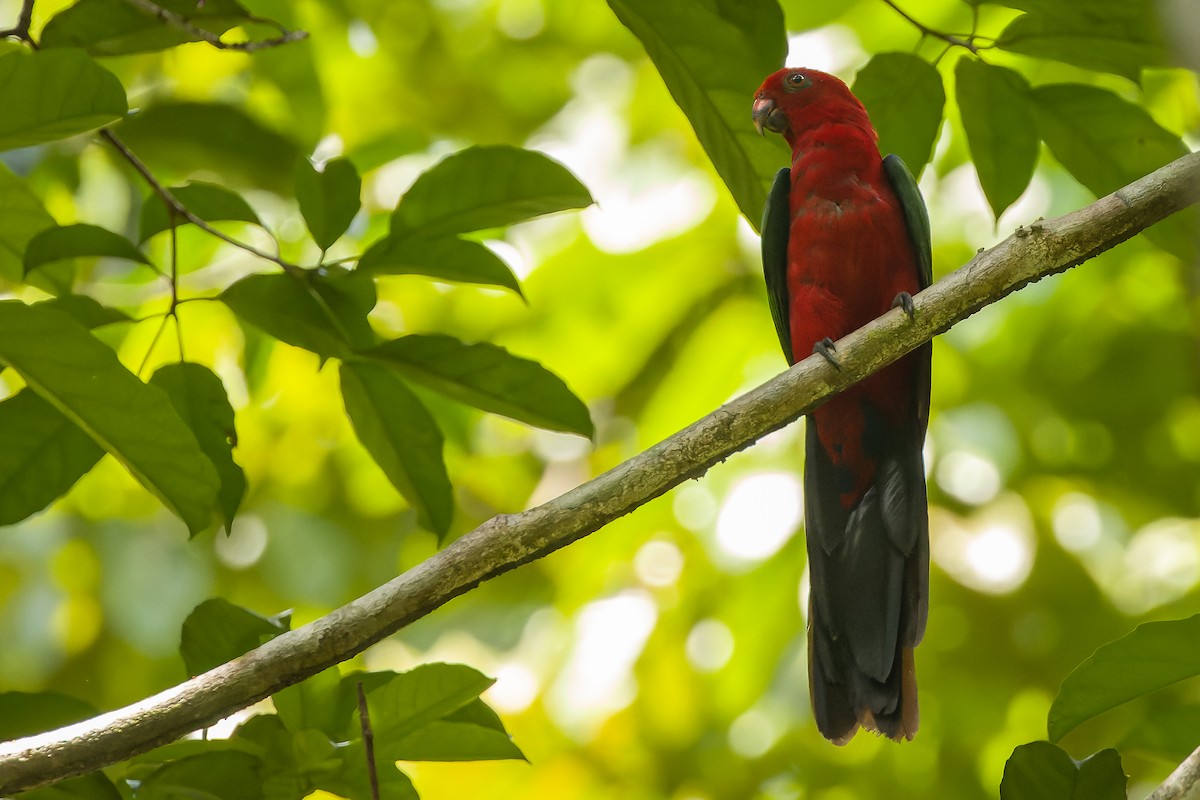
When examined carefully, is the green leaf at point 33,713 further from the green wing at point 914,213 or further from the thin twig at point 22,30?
the green wing at point 914,213

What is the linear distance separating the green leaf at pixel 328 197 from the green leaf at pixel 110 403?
2.14 ft

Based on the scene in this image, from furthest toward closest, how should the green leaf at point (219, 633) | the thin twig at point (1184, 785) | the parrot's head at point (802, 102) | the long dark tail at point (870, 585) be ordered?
the parrot's head at point (802, 102), the long dark tail at point (870, 585), the green leaf at point (219, 633), the thin twig at point (1184, 785)

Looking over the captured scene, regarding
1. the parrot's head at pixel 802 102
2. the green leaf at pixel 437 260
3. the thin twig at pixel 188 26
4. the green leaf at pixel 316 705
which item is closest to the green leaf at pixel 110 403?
the green leaf at pixel 316 705

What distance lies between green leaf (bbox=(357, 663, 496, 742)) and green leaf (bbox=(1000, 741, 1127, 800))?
1046mm

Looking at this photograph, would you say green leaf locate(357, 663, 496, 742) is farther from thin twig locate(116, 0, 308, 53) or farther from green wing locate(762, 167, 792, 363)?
green wing locate(762, 167, 792, 363)

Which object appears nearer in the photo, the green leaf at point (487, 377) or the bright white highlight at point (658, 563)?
the green leaf at point (487, 377)

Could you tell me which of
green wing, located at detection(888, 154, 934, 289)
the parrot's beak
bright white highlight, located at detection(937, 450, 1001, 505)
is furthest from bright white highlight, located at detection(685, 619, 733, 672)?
the parrot's beak

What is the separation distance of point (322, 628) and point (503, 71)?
4.17 meters

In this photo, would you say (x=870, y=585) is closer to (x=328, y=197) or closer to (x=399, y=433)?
(x=399, y=433)

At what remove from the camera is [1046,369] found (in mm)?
4688

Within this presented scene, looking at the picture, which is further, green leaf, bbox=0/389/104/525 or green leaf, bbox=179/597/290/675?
green leaf, bbox=0/389/104/525

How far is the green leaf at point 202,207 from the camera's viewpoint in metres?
2.77

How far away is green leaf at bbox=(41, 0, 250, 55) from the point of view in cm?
266

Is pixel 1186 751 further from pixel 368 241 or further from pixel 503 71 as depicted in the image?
pixel 503 71
